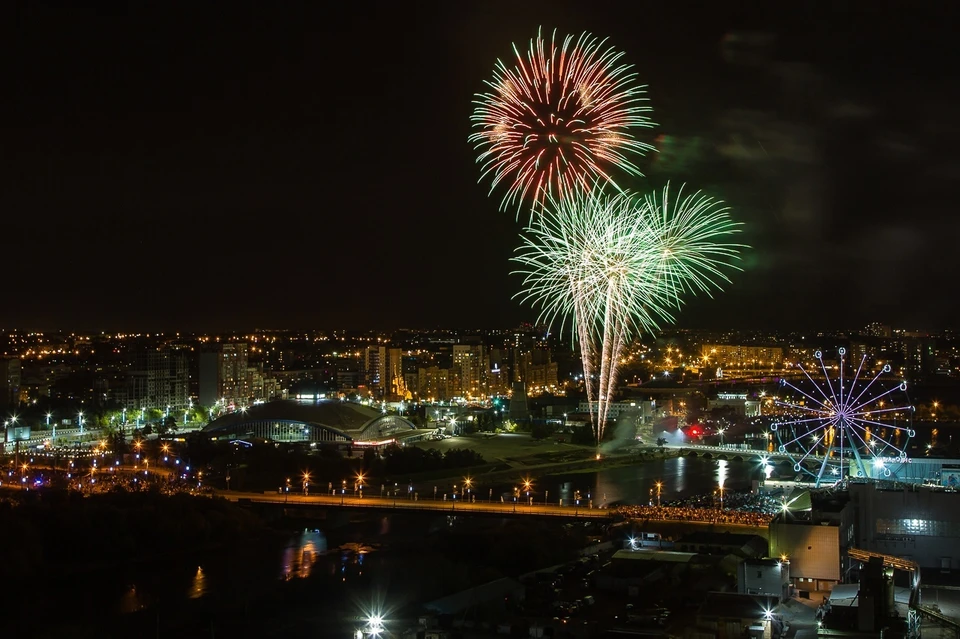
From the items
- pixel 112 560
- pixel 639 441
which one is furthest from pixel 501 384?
pixel 112 560

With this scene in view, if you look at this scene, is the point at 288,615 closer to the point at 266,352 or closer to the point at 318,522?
the point at 318,522

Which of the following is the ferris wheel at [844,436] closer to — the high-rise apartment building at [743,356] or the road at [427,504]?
the road at [427,504]

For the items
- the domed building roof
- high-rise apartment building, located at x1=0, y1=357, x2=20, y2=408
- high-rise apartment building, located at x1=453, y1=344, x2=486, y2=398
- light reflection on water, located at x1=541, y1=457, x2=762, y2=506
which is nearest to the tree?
the domed building roof

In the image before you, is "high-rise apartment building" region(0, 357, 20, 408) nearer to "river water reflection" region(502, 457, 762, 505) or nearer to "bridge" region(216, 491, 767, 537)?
"bridge" region(216, 491, 767, 537)

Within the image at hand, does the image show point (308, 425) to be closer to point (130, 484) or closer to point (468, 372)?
point (130, 484)

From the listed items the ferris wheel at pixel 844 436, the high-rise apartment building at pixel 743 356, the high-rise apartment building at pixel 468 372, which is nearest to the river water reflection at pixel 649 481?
the ferris wheel at pixel 844 436

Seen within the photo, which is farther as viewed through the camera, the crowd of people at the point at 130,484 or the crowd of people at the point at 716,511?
the crowd of people at the point at 130,484

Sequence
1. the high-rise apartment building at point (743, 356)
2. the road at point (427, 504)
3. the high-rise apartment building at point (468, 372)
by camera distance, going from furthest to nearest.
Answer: the high-rise apartment building at point (743, 356) < the high-rise apartment building at point (468, 372) < the road at point (427, 504)

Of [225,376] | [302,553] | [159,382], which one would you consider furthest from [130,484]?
[225,376]
